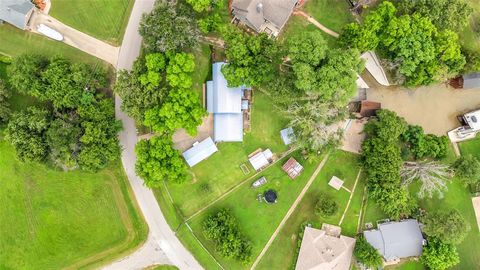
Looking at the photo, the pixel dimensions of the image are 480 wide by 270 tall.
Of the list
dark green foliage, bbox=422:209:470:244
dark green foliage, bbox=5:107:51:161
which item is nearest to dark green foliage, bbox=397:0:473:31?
dark green foliage, bbox=422:209:470:244

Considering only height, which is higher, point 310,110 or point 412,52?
point 412,52

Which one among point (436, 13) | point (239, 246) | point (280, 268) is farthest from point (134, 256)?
point (436, 13)

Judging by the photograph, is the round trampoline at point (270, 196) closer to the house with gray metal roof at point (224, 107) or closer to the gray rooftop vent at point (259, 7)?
the house with gray metal roof at point (224, 107)

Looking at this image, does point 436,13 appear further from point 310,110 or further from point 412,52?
point 310,110

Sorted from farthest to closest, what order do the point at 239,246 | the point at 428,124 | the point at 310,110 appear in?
1. the point at 428,124
2. the point at 239,246
3. the point at 310,110

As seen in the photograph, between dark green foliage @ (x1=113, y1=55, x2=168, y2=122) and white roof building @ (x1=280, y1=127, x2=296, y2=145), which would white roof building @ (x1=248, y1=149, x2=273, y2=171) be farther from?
dark green foliage @ (x1=113, y1=55, x2=168, y2=122)

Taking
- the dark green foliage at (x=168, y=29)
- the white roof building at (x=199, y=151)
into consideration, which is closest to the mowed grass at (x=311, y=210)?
the white roof building at (x=199, y=151)
